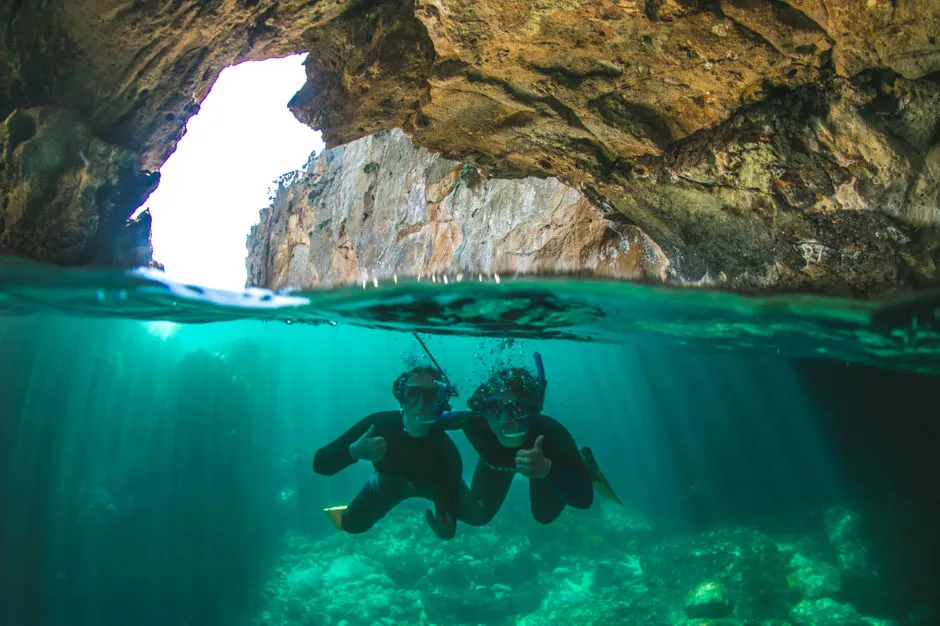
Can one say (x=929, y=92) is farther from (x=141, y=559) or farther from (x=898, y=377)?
(x=141, y=559)

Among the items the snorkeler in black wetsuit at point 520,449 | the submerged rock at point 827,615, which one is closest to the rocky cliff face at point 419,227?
the snorkeler in black wetsuit at point 520,449

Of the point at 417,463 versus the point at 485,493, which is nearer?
the point at 417,463

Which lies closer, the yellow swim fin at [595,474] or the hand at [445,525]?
the hand at [445,525]

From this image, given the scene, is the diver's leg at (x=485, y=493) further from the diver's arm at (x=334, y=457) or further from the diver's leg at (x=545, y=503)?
the diver's arm at (x=334, y=457)

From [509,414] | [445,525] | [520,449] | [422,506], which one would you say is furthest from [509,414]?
[422,506]

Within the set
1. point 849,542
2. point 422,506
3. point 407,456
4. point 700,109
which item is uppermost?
point 700,109

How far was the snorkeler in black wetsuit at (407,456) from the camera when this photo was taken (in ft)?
29.8

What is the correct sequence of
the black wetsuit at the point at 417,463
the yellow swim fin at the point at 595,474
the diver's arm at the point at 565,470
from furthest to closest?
the yellow swim fin at the point at 595,474 → the black wetsuit at the point at 417,463 → the diver's arm at the point at 565,470

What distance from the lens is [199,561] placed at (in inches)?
816

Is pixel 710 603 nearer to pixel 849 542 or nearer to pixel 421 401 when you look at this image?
pixel 849 542

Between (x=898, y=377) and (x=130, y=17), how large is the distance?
18243 mm

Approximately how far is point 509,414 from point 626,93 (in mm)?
5810

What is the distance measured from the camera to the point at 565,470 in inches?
337

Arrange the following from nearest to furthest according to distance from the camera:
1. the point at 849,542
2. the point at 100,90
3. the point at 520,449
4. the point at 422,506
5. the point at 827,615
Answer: the point at 100,90 < the point at 520,449 < the point at 827,615 < the point at 849,542 < the point at 422,506
